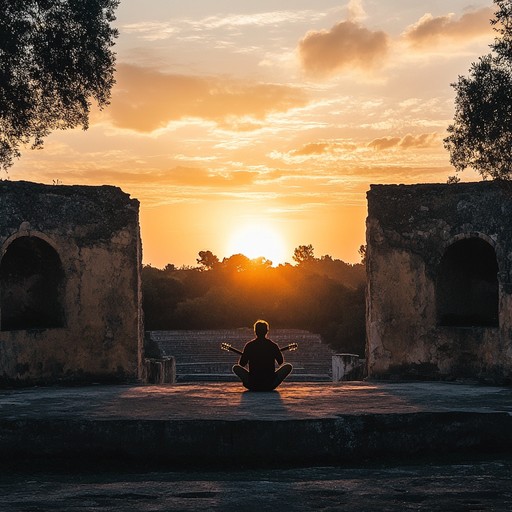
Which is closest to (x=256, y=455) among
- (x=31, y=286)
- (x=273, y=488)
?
(x=273, y=488)

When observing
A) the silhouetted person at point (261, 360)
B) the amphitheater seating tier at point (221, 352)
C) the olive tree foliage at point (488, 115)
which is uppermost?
the olive tree foliage at point (488, 115)

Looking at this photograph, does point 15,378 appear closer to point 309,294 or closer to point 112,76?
point 112,76

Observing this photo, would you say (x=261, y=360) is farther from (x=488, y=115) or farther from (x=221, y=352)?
(x=221, y=352)

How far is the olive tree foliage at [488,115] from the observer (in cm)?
1286

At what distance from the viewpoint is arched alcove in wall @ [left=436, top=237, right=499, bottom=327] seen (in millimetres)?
14305

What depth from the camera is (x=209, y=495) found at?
20.8 feet

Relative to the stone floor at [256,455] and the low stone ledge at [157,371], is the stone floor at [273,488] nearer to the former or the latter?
the stone floor at [256,455]

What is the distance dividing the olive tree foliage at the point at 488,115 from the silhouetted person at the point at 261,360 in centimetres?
480

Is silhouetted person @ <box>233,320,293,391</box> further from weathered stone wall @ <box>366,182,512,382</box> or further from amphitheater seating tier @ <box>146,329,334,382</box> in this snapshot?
amphitheater seating tier @ <box>146,329,334,382</box>

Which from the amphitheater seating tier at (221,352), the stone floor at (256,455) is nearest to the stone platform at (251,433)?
the stone floor at (256,455)

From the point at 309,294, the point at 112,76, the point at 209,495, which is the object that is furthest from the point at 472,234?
the point at 309,294

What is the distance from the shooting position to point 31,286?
14.3m

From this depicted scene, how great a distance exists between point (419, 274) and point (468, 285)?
1.26 meters

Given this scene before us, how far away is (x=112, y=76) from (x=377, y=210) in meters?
4.82
